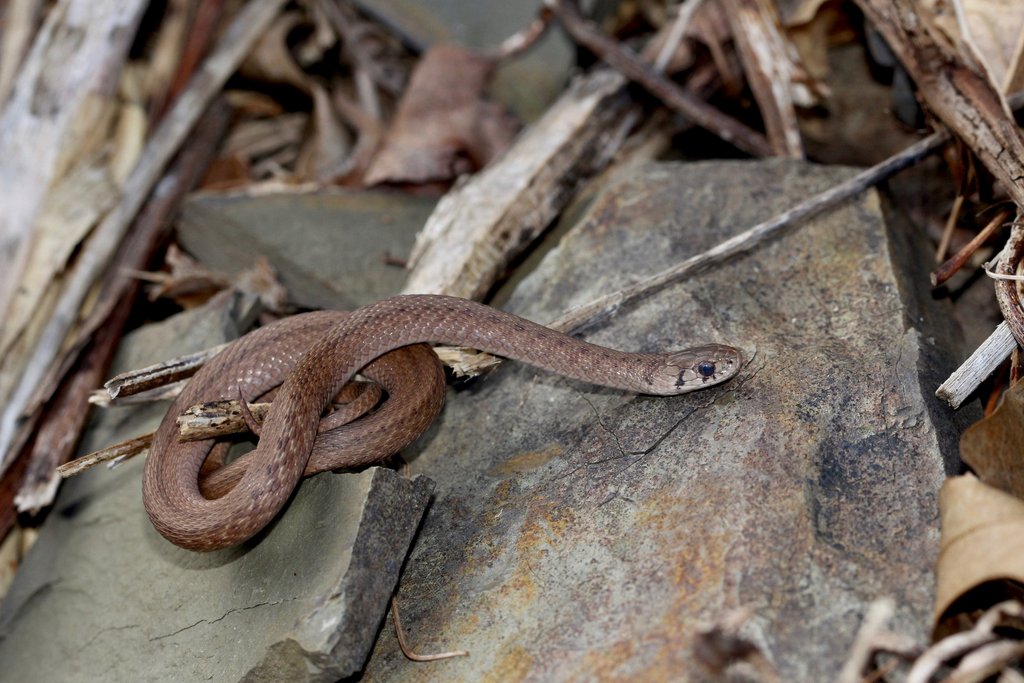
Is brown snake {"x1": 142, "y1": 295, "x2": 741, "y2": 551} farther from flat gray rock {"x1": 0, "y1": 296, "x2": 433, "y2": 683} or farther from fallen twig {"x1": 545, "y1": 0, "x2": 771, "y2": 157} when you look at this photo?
fallen twig {"x1": 545, "y1": 0, "x2": 771, "y2": 157}

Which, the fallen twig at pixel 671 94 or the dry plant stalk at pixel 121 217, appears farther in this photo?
the fallen twig at pixel 671 94

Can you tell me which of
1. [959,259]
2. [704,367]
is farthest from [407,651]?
[959,259]

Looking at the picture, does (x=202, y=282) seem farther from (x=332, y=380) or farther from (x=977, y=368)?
(x=977, y=368)

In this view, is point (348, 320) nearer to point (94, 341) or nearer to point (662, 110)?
point (94, 341)

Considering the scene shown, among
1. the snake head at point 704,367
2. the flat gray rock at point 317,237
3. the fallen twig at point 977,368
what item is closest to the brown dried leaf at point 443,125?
the flat gray rock at point 317,237

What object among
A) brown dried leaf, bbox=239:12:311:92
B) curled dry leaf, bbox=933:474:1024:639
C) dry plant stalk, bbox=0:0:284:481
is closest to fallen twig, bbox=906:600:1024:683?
curled dry leaf, bbox=933:474:1024:639

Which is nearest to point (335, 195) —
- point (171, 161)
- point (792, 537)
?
point (171, 161)

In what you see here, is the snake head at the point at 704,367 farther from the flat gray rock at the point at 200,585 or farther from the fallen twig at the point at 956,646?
the fallen twig at the point at 956,646
